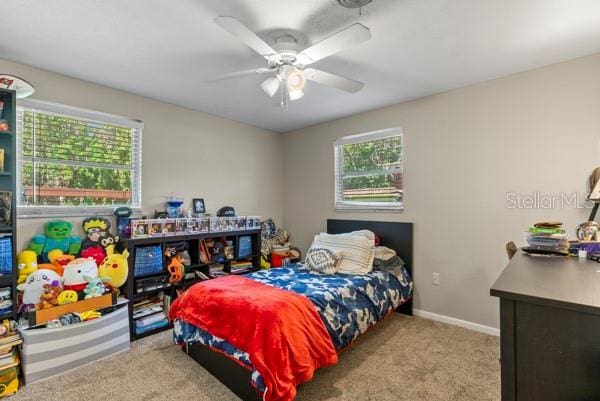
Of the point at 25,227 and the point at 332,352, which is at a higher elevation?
Answer: the point at 25,227

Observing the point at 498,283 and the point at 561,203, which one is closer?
the point at 498,283

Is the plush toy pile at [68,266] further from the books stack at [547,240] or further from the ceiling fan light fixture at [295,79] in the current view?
the books stack at [547,240]

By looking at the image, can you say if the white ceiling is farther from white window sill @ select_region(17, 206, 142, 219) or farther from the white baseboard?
the white baseboard

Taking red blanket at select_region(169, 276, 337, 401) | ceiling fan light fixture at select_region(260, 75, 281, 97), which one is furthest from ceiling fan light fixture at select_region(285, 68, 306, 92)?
red blanket at select_region(169, 276, 337, 401)

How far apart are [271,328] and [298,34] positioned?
1.88 meters

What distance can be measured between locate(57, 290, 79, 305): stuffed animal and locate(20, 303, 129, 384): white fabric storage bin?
19 centimetres

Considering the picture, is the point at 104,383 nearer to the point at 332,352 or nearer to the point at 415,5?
the point at 332,352

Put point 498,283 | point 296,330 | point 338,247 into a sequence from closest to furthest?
point 498,283
point 296,330
point 338,247

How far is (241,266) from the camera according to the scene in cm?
362

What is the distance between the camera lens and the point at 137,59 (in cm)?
231

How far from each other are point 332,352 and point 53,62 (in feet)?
10.0

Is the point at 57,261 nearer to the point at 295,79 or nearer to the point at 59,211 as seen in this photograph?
the point at 59,211

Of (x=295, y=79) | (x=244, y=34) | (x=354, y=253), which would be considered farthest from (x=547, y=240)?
(x=244, y=34)

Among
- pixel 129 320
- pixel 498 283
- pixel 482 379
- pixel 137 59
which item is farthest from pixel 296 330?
pixel 137 59
